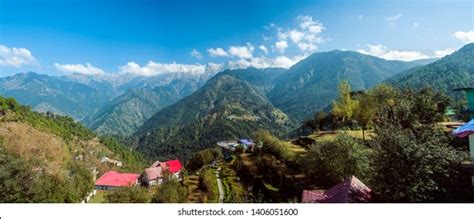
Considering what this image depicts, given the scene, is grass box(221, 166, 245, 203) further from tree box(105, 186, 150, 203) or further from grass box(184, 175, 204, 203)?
tree box(105, 186, 150, 203)

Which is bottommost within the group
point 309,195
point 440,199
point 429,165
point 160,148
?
point 160,148

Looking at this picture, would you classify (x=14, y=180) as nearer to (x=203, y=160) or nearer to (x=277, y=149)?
(x=277, y=149)

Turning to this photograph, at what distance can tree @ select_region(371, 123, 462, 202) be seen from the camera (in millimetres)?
7973

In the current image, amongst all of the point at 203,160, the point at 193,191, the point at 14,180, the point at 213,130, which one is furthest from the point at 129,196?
the point at 213,130

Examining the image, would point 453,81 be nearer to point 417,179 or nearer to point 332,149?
point 332,149

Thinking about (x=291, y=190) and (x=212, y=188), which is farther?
(x=212, y=188)

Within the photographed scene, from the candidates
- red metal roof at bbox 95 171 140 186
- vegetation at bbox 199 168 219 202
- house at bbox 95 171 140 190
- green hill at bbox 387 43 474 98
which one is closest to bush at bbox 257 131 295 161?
vegetation at bbox 199 168 219 202

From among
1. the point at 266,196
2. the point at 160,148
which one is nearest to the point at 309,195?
the point at 266,196

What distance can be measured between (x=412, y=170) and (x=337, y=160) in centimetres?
873

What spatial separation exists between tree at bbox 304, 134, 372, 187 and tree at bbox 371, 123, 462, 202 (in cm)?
625

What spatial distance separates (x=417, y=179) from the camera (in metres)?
8.17
